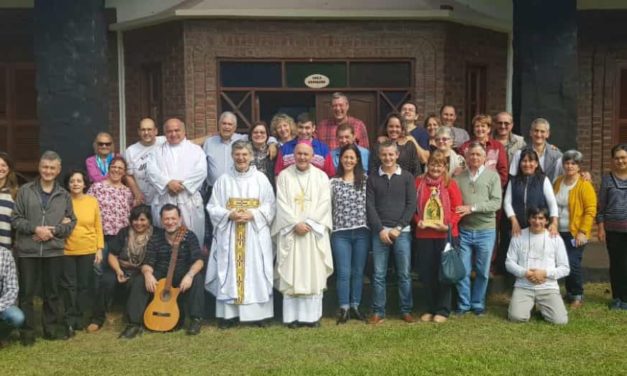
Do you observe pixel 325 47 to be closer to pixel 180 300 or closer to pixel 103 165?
pixel 103 165

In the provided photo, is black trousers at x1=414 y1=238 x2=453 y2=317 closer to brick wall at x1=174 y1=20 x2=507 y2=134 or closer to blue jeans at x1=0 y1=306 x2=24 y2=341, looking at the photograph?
blue jeans at x1=0 y1=306 x2=24 y2=341

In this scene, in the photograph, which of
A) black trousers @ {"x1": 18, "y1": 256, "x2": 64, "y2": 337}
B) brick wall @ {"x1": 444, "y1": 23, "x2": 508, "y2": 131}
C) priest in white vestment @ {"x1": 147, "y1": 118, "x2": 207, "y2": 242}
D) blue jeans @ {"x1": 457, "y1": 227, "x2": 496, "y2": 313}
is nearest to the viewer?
black trousers @ {"x1": 18, "y1": 256, "x2": 64, "y2": 337}

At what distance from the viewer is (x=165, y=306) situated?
6.63 m

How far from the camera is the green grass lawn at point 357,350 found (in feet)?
18.1

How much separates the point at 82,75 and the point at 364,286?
3.73 metres

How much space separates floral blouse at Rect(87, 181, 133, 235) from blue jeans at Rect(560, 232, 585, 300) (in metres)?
4.21

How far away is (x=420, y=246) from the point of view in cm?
Answer: 682

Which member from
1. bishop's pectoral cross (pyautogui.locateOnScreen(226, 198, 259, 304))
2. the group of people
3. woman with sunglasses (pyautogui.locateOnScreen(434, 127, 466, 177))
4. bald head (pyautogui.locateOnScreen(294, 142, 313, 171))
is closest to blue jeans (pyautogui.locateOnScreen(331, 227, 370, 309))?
the group of people

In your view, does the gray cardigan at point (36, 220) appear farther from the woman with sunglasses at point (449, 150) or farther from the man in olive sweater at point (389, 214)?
the woman with sunglasses at point (449, 150)

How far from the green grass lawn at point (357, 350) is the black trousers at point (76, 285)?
8.9 inches

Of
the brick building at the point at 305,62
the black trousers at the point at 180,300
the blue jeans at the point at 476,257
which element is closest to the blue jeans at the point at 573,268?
the blue jeans at the point at 476,257

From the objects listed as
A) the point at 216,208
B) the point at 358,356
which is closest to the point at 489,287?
the point at 358,356

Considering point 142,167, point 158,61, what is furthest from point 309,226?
point 158,61

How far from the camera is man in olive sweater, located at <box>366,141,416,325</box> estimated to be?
664cm
